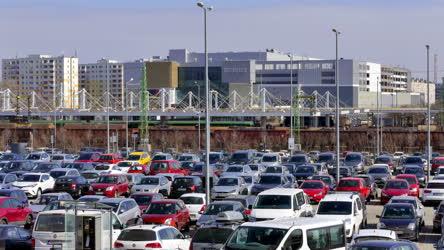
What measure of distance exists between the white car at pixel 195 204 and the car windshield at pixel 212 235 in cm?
1057

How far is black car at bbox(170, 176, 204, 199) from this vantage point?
4216 cm

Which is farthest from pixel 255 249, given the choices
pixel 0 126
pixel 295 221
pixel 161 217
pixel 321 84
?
pixel 321 84

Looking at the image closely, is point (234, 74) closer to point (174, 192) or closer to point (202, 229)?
point (174, 192)

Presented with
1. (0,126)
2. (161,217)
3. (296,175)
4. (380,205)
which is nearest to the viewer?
(161,217)

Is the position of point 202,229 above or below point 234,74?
below

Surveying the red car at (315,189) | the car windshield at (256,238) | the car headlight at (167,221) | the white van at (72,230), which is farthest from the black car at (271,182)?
the car windshield at (256,238)

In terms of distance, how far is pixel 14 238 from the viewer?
971 inches

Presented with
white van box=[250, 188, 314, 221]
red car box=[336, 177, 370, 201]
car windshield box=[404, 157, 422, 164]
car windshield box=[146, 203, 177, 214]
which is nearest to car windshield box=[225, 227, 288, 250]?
white van box=[250, 188, 314, 221]

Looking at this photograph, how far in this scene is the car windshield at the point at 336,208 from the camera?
29.5 m

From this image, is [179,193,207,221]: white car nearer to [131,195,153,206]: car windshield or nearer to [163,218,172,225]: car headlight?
[131,195,153,206]: car windshield

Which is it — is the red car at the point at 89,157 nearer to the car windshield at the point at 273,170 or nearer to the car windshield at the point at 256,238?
the car windshield at the point at 273,170

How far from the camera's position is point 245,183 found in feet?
141

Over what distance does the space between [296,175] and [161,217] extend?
68.1 ft

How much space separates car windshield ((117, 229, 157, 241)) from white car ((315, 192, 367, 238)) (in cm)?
766
